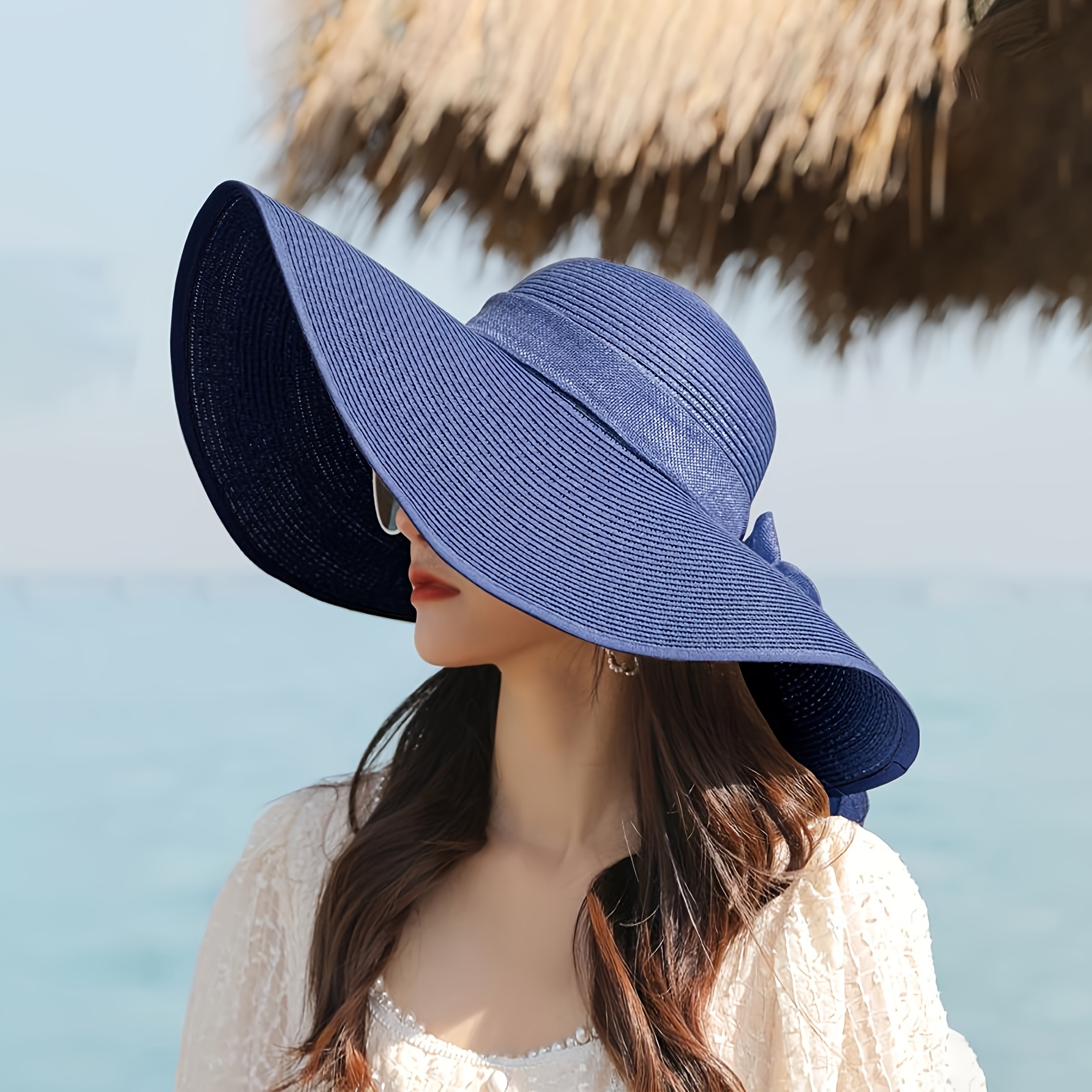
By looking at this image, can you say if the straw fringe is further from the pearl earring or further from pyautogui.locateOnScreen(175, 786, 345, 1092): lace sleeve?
pyautogui.locateOnScreen(175, 786, 345, 1092): lace sleeve

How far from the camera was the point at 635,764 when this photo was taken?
0.85 m

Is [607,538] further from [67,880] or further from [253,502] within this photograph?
[67,880]

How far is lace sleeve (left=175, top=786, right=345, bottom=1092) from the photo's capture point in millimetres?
876

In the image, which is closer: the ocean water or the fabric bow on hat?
the fabric bow on hat

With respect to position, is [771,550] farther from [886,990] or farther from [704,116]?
[704,116]

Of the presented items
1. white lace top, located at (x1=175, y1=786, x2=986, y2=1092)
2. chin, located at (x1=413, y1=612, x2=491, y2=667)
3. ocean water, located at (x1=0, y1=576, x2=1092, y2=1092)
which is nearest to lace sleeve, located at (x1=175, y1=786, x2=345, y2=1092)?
white lace top, located at (x1=175, y1=786, x2=986, y2=1092)

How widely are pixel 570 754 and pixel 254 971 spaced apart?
13.6 inches

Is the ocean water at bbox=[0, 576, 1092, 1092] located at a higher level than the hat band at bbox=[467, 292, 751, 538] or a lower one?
lower

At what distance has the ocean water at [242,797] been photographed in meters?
7.64

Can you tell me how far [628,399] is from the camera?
0.72 metres

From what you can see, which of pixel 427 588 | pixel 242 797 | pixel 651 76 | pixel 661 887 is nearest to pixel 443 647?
pixel 427 588

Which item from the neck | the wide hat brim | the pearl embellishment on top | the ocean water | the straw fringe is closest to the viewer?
the wide hat brim

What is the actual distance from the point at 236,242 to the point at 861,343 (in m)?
1.45

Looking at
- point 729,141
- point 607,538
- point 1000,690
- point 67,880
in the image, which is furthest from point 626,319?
point 1000,690
